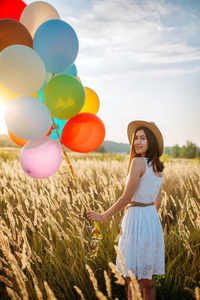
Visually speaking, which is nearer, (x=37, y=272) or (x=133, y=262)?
(x=133, y=262)

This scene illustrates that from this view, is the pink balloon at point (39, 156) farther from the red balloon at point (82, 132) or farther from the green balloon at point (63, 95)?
the green balloon at point (63, 95)

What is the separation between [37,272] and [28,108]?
1.50m

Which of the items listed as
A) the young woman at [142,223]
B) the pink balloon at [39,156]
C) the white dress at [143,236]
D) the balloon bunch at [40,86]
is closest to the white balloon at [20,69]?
the balloon bunch at [40,86]

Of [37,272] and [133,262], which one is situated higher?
[133,262]

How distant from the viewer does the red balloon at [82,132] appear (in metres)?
2.17

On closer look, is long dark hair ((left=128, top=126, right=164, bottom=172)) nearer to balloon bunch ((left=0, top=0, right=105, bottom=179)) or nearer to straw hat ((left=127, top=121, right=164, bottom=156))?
straw hat ((left=127, top=121, right=164, bottom=156))

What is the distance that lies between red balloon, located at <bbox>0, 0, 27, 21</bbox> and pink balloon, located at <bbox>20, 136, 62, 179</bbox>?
1.26 metres

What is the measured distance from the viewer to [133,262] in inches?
63.1

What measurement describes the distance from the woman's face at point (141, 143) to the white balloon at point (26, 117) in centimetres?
80

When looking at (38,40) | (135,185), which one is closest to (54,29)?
(38,40)

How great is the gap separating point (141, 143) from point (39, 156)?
3.05 feet

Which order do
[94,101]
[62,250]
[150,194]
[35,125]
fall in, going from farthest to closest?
[94,101] → [62,250] → [35,125] → [150,194]

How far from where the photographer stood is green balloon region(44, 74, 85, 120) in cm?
192

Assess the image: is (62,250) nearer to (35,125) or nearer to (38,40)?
(35,125)
